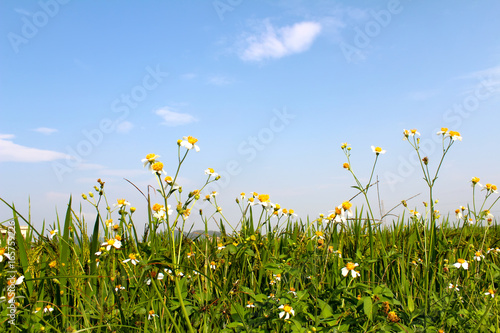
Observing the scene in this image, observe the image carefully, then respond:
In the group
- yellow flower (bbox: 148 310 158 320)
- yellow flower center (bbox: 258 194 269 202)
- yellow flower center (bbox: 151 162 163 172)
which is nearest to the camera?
yellow flower center (bbox: 151 162 163 172)

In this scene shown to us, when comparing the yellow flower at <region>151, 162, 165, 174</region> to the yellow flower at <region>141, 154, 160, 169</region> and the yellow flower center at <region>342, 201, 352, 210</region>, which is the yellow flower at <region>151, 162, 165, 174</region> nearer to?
the yellow flower at <region>141, 154, 160, 169</region>

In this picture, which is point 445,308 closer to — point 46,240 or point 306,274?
point 306,274

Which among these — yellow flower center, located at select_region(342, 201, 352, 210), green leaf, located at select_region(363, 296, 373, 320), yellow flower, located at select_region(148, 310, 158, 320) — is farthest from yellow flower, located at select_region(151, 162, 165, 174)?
green leaf, located at select_region(363, 296, 373, 320)

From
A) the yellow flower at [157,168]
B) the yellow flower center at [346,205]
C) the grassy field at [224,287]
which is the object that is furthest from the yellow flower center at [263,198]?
the yellow flower at [157,168]

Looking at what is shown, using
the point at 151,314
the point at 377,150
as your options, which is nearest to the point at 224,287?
the point at 151,314

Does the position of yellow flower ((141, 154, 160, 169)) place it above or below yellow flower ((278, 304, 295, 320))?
above

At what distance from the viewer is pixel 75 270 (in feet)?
9.42

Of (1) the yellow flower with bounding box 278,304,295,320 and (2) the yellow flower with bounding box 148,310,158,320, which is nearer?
(1) the yellow flower with bounding box 278,304,295,320

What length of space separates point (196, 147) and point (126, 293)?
4.01ft

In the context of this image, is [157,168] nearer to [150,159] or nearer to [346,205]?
[150,159]

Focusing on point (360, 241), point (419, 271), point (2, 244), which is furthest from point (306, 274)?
point (2, 244)

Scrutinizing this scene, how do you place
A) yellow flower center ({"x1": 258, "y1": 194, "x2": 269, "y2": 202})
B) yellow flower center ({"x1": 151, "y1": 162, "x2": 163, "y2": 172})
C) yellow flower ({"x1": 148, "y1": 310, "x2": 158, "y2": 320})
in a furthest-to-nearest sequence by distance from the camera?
yellow flower center ({"x1": 258, "y1": 194, "x2": 269, "y2": 202}) → yellow flower ({"x1": 148, "y1": 310, "x2": 158, "y2": 320}) → yellow flower center ({"x1": 151, "y1": 162, "x2": 163, "y2": 172})

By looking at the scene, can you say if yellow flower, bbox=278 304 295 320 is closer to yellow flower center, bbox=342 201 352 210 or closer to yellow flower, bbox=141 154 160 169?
yellow flower center, bbox=342 201 352 210

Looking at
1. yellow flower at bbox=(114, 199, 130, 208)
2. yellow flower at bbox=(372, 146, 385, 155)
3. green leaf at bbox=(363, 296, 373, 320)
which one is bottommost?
green leaf at bbox=(363, 296, 373, 320)
